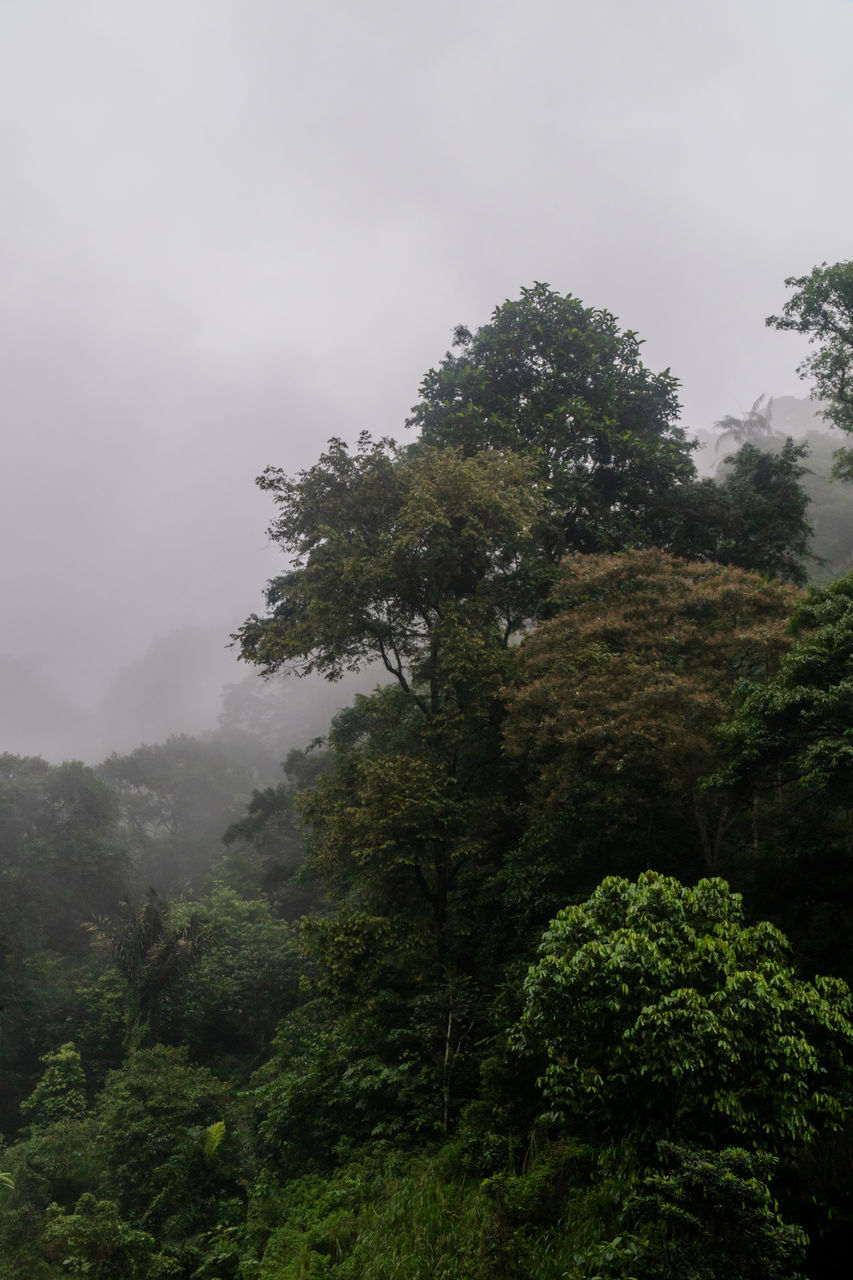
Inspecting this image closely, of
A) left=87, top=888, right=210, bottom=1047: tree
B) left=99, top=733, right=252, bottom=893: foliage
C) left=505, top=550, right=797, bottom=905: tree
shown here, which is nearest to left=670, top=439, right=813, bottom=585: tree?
left=505, top=550, right=797, bottom=905: tree

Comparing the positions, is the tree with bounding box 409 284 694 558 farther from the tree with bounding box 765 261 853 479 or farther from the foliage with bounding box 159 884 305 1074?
the foliage with bounding box 159 884 305 1074

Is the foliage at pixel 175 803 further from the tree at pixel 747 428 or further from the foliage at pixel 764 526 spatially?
the tree at pixel 747 428

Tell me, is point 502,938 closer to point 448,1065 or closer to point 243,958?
point 448,1065

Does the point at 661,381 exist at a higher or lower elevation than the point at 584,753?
higher

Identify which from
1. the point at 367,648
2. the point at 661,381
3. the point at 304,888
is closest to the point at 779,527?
the point at 661,381

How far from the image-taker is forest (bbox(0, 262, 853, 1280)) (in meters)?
4.89

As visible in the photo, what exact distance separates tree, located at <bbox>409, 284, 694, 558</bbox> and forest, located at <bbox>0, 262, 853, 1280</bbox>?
11 cm

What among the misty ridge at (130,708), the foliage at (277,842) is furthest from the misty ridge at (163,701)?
the foliage at (277,842)

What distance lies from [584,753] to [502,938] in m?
4.16

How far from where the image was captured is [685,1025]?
185 inches

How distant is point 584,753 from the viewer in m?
9.53

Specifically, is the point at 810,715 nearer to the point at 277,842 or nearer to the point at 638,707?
the point at 638,707

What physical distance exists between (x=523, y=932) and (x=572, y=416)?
45.0 feet

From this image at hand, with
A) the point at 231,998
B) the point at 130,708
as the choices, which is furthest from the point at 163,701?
the point at 231,998
